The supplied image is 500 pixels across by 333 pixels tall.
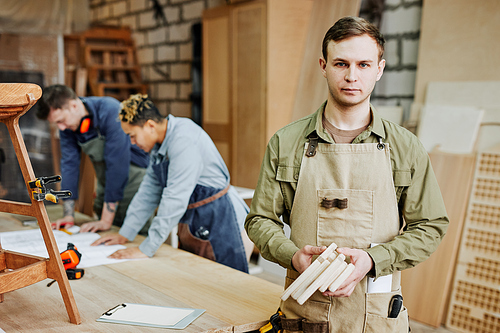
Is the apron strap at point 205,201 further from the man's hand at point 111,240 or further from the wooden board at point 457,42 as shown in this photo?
the wooden board at point 457,42

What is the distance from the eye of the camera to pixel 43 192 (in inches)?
51.2

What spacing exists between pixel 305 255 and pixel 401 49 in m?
2.78

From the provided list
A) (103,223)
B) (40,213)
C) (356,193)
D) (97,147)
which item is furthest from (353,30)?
(97,147)

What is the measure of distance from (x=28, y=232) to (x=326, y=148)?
191 cm

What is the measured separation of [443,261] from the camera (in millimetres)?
3039

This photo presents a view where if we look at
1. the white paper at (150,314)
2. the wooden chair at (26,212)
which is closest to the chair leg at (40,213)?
the wooden chair at (26,212)

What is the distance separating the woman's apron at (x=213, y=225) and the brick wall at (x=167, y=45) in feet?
11.3

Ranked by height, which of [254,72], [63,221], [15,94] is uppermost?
[254,72]

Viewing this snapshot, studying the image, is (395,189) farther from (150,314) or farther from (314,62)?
(314,62)

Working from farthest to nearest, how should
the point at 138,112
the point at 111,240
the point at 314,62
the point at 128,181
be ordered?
the point at 314,62 → the point at 128,181 → the point at 111,240 → the point at 138,112

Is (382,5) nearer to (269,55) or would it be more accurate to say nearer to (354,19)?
(269,55)

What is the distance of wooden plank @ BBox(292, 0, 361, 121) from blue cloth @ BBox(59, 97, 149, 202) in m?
1.69

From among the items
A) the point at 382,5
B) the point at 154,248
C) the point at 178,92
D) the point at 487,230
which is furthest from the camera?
the point at 178,92

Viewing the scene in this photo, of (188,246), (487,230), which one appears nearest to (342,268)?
(188,246)
